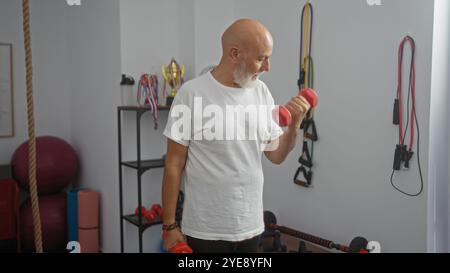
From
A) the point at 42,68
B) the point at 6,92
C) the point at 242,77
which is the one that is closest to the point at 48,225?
the point at 6,92

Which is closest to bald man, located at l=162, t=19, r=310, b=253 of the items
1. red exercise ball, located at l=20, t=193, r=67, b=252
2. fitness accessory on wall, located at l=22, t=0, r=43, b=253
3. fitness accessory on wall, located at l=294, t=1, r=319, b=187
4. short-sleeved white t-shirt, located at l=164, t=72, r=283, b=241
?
short-sleeved white t-shirt, located at l=164, t=72, r=283, b=241

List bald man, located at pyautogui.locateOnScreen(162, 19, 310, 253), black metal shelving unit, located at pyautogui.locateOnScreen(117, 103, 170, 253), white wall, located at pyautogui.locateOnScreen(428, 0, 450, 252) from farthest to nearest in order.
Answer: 1. black metal shelving unit, located at pyautogui.locateOnScreen(117, 103, 170, 253)
2. white wall, located at pyautogui.locateOnScreen(428, 0, 450, 252)
3. bald man, located at pyautogui.locateOnScreen(162, 19, 310, 253)

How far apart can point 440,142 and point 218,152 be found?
4.48 feet

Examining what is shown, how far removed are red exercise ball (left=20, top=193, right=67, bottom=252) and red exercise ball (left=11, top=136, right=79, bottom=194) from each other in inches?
5.8

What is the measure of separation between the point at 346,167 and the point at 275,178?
0.70 meters

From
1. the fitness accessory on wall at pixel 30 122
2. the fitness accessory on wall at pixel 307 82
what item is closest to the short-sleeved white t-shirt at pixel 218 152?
the fitness accessory on wall at pixel 30 122

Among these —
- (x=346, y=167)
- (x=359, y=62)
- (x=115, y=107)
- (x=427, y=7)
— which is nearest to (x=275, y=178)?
(x=346, y=167)

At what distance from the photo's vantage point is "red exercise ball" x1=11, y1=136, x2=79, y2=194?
3.39m

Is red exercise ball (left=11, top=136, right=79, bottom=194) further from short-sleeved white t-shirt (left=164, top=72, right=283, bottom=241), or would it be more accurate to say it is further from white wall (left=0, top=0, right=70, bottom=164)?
short-sleeved white t-shirt (left=164, top=72, right=283, bottom=241)

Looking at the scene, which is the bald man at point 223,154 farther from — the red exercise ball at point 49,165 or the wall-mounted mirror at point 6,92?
the wall-mounted mirror at point 6,92

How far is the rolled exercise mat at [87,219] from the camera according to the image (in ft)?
11.1

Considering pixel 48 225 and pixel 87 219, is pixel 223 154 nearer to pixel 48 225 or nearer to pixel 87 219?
pixel 87 219

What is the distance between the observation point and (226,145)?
52.3 inches

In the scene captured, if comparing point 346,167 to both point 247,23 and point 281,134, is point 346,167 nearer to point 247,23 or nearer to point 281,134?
point 281,134
